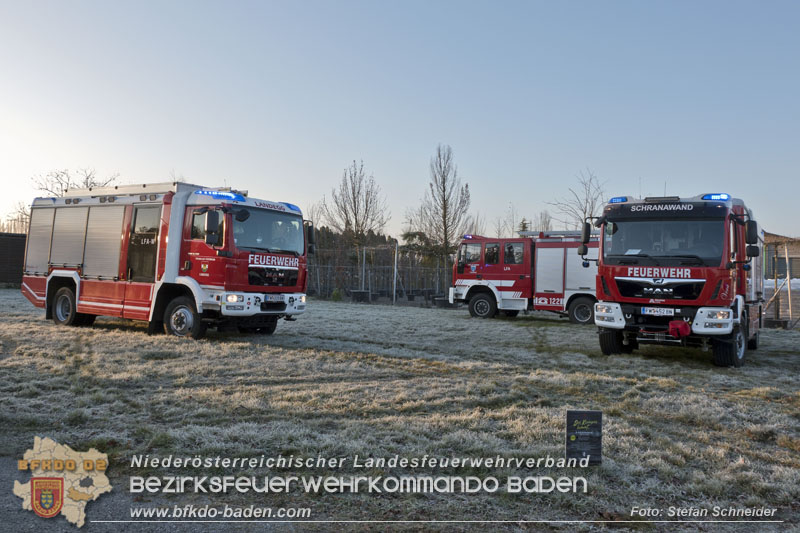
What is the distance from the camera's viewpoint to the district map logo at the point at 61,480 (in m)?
3.50

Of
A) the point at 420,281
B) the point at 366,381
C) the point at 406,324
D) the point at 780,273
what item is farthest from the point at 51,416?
the point at 780,273

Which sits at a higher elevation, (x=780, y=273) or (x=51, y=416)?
(x=780, y=273)

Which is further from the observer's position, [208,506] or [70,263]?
[70,263]

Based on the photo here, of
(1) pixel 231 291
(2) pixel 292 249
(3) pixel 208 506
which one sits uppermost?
(2) pixel 292 249

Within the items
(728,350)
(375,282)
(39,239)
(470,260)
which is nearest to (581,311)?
(470,260)

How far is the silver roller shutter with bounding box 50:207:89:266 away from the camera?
12461 millimetres

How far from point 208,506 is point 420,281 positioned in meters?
23.8

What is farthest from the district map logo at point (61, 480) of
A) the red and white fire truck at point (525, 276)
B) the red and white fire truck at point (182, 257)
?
the red and white fire truck at point (525, 276)

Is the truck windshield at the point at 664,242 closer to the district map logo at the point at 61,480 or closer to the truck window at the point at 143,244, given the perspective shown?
the district map logo at the point at 61,480

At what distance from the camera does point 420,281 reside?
2723 cm

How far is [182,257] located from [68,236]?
3.85 metres

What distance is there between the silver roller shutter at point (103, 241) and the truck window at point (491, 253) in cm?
1035

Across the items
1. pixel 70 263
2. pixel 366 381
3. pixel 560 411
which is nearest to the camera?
pixel 560 411

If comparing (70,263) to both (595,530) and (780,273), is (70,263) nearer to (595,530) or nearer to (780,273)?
(595,530)
